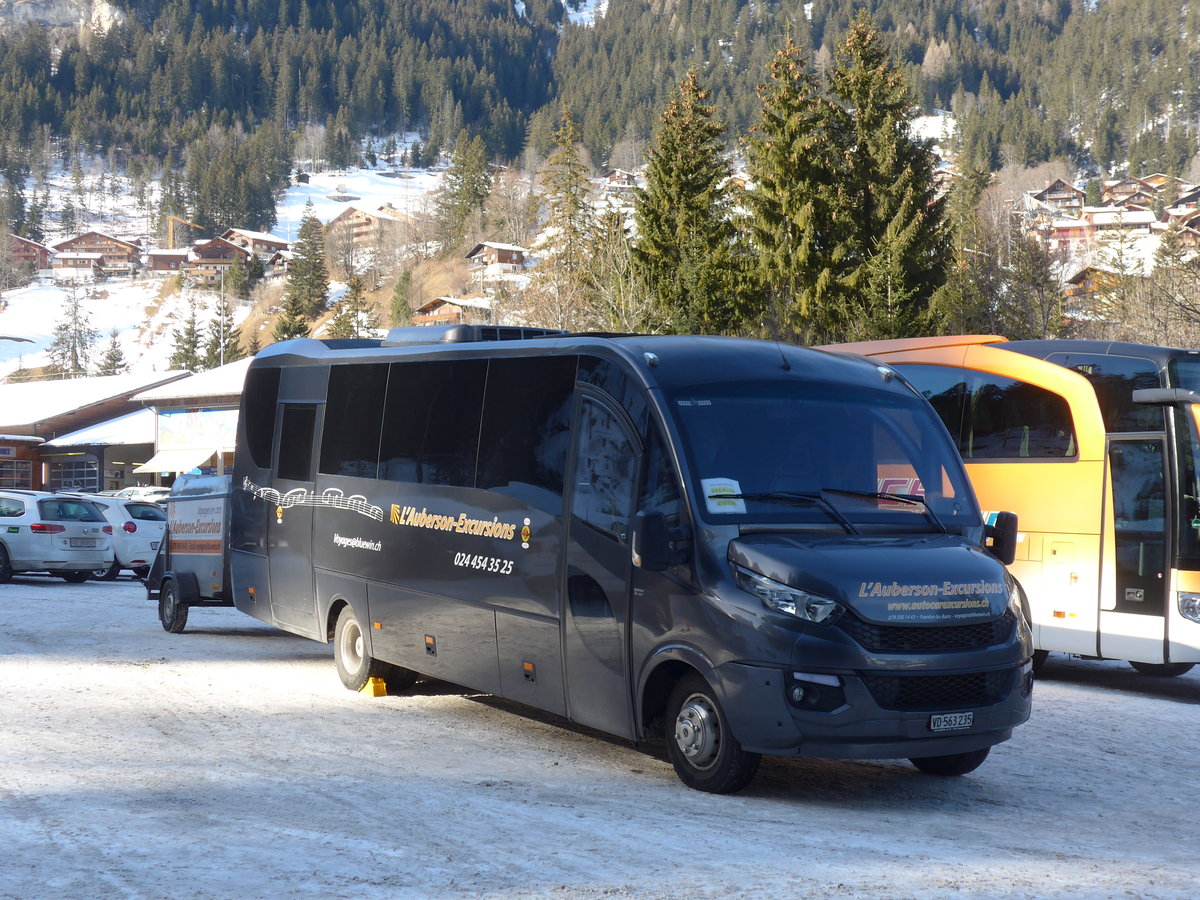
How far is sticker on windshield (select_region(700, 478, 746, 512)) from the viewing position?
757 centimetres

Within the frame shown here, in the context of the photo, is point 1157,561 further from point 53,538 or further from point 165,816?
point 53,538

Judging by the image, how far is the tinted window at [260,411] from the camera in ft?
43.0

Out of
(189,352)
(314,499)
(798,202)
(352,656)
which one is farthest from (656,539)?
(189,352)

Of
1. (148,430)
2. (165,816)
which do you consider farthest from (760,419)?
(148,430)

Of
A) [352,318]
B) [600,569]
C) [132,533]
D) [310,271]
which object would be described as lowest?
[132,533]

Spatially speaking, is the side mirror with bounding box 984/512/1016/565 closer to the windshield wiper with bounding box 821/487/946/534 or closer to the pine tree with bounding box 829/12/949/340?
→ the windshield wiper with bounding box 821/487/946/534

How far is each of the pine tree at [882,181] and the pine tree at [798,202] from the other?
0.60 meters

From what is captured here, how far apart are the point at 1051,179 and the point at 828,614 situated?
7836 inches

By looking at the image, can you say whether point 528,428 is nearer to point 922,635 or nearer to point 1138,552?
point 922,635

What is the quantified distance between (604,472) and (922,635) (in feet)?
7.04

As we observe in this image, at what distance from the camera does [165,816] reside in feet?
22.3

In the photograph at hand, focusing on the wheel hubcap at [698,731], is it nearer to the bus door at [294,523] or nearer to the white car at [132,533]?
the bus door at [294,523]

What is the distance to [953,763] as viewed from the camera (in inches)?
322

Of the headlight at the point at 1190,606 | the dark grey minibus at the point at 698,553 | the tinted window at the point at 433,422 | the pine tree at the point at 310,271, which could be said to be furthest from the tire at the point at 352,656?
the pine tree at the point at 310,271
